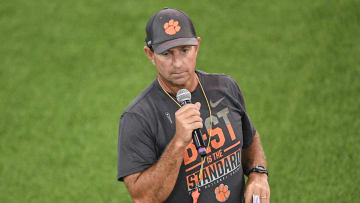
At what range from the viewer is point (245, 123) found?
2.44 metres

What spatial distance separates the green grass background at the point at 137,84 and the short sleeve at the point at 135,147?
2.47 m

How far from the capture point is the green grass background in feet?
14.7

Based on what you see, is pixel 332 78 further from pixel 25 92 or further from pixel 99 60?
pixel 25 92

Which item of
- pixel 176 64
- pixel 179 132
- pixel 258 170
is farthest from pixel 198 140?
pixel 258 170

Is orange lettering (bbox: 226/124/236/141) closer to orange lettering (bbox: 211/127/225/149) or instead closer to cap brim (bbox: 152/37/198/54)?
orange lettering (bbox: 211/127/225/149)

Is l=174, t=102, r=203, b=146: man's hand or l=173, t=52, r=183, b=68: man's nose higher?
l=173, t=52, r=183, b=68: man's nose

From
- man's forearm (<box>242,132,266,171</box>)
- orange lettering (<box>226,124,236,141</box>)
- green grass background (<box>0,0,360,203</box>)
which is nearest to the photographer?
orange lettering (<box>226,124,236,141</box>)

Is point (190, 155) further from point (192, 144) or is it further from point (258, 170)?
point (258, 170)

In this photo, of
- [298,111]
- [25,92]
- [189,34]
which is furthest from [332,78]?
[25,92]

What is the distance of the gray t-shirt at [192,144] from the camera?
6.63ft

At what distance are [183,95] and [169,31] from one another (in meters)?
0.33

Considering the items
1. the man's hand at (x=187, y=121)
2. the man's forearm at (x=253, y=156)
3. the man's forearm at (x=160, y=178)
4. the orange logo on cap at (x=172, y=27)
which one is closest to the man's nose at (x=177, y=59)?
the orange logo on cap at (x=172, y=27)

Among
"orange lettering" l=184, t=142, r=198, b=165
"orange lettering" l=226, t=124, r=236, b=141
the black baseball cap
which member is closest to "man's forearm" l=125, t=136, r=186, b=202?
"orange lettering" l=184, t=142, r=198, b=165

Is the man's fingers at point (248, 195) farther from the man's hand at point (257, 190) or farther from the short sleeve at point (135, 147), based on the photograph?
the short sleeve at point (135, 147)
